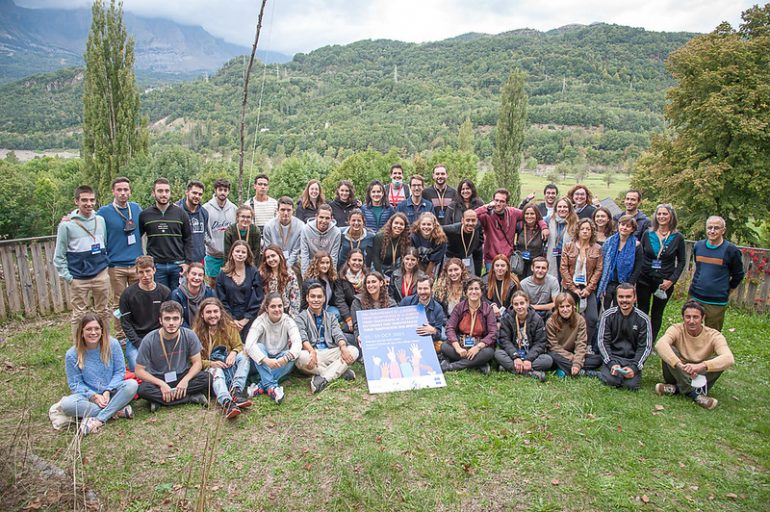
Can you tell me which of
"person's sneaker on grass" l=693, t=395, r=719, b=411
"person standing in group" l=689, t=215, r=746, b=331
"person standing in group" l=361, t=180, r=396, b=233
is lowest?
"person's sneaker on grass" l=693, t=395, r=719, b=411

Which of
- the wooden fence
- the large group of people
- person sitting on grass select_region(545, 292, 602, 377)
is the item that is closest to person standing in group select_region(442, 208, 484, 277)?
the large group of people

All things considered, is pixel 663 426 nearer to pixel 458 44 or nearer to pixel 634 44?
pixel 634 44

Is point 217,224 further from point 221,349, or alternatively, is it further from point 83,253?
point 221,349

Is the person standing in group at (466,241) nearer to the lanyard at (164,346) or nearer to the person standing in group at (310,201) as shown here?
the person standing in group at (310,201)

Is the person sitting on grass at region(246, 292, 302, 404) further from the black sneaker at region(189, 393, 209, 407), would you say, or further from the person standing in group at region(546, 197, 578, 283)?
the person standing in group at region(546, 197, 578, 283)

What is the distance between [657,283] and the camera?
6781 mm

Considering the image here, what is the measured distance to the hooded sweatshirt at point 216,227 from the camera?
24.4ft

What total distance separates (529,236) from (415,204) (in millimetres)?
1858

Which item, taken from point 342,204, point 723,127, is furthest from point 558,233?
point 723,127

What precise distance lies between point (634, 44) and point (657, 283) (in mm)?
103856

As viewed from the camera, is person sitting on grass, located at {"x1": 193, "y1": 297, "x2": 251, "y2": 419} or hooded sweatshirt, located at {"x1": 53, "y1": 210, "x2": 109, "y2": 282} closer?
person sitting on grass, located at {"x1": 193, "y1": 297, "x2": 251, "y2": 419}

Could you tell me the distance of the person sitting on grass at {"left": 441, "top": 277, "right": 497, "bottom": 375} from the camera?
6.30 m

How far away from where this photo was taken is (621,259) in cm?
667

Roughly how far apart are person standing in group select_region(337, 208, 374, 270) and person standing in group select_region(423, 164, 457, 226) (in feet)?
4.33
